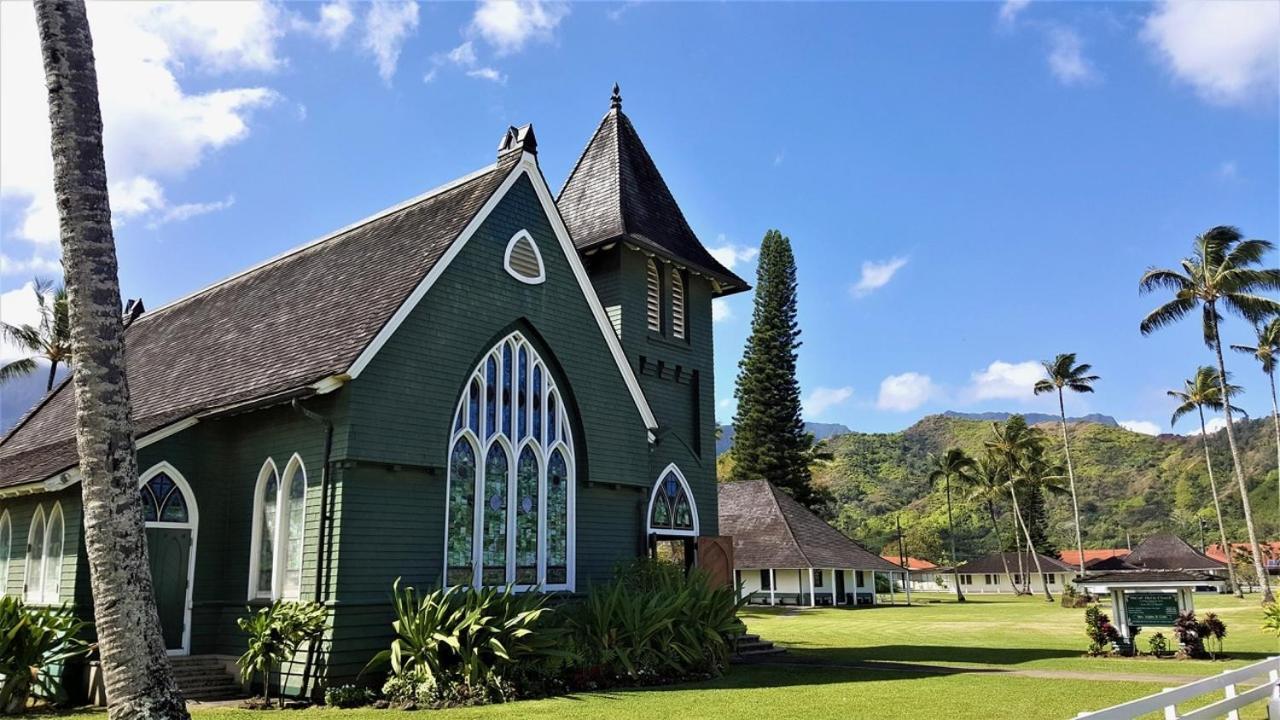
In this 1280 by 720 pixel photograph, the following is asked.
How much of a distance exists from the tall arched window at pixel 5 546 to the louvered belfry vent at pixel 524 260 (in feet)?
33.6

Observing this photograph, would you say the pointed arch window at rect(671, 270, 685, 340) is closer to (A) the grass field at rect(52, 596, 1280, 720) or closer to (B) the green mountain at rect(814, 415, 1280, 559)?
(A) the grass field at rect(52, 596, 1280, 720)

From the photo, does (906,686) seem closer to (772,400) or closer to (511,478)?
(511,478)

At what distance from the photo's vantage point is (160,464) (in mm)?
15672

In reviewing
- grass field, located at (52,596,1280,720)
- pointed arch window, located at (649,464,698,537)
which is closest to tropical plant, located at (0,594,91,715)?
grass field, located at (52,596,1280,720)

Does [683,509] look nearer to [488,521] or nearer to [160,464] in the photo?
[488,521]

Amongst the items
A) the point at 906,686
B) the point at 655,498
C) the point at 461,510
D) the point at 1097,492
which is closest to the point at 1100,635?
the point at 906,686

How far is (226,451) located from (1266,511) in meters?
126

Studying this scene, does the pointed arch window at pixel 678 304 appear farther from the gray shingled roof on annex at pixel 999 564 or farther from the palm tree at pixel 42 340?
the gray shingled roof on annex at pixel 999 564

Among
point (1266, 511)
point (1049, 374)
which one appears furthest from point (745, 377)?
point (1266, 511)

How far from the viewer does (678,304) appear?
77.5 feet

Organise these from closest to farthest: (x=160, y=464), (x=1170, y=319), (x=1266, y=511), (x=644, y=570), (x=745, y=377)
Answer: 1. (x=160, y=464)
2. (x=644, y=570)
3. (x=1170, y=319)
4. (x=745, y=377)
5. (x=1266, y=511)

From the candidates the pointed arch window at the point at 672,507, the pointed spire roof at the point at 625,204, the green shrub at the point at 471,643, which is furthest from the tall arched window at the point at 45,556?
the pointed spire roof at the point at 625,204

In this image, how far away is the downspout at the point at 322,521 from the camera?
13.9 metres

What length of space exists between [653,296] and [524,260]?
5.75 metres
